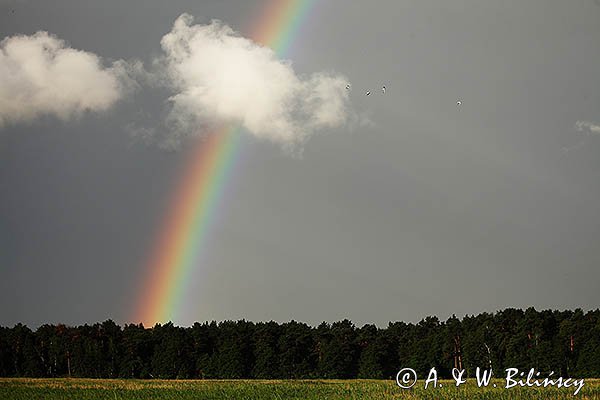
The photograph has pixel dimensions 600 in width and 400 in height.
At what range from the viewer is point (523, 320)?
136125 mm

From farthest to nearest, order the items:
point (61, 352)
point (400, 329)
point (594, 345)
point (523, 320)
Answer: point (400, 329) < point (61, 352) < point (523, 320) < point (594, 345)

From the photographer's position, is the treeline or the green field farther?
the treeline

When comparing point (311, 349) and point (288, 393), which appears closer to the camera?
point (288, 393)

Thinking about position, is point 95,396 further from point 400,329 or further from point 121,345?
point 400,329

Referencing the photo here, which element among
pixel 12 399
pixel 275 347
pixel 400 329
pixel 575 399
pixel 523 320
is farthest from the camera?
pixel 400 329

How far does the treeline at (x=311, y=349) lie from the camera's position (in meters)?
126

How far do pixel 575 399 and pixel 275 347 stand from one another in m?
87.6

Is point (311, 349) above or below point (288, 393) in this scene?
above

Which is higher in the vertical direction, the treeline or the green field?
the treeline

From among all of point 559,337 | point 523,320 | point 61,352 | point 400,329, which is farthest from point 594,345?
point 61,352

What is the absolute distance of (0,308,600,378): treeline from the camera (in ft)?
415

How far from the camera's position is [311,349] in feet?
484

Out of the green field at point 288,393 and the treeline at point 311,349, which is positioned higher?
the treeline at point 311,349

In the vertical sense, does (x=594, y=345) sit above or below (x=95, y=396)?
above
